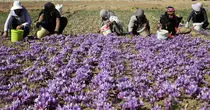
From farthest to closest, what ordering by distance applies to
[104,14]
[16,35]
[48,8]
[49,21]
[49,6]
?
[104,14], [49,21], [48,8], [49,6], [16,35]

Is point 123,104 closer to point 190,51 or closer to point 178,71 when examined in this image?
point 178,71

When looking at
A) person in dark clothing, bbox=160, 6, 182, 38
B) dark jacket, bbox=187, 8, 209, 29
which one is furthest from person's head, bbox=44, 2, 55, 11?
dark jacket, bbox=187, 8, 209, 29

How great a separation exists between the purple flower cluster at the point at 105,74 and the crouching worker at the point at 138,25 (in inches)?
52.1

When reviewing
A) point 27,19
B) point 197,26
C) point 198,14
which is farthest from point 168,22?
point 27,19

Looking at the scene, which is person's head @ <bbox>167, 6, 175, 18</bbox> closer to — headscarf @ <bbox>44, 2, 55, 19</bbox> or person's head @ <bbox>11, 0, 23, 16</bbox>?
headscarf @ <bbox>44, 2, 55, 19</bbox>

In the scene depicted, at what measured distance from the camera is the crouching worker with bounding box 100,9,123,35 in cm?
1328

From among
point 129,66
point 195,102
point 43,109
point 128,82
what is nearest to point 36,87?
point 43,109

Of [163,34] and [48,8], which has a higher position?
[48,8]

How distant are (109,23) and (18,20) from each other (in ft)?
12.0

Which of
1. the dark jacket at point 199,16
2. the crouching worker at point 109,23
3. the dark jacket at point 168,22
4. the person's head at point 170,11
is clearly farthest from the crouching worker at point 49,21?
the dark jacket at point 199,16

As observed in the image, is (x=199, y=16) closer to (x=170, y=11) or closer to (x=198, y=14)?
(x=198, y=14)

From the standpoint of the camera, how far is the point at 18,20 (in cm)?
1256

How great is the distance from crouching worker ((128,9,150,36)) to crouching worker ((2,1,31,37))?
165 inches

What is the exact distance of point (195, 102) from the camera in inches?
240
